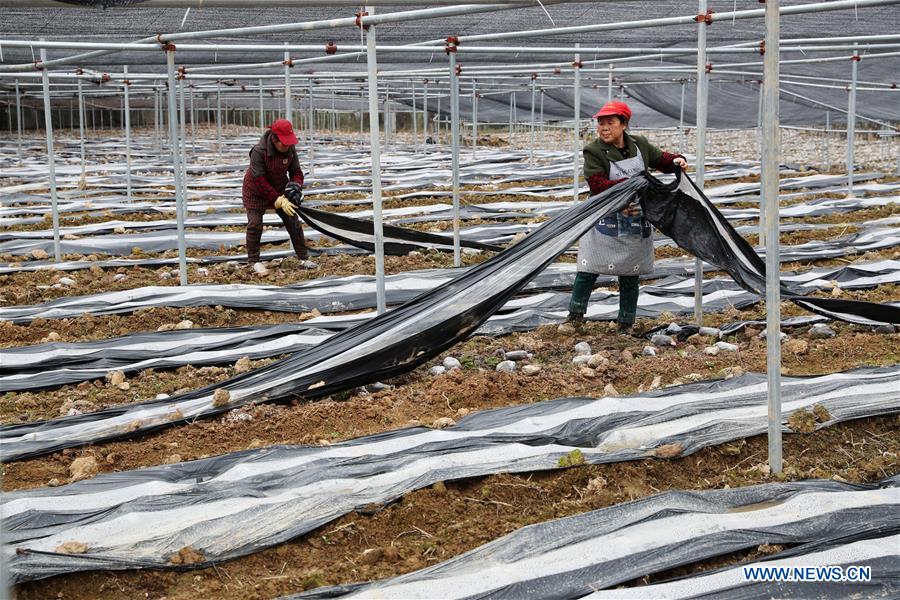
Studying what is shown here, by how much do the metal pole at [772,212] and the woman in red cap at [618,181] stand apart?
1.83m

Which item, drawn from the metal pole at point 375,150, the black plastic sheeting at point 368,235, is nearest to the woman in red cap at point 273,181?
the black plastic sheeting at point 368,235

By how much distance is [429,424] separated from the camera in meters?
4.35

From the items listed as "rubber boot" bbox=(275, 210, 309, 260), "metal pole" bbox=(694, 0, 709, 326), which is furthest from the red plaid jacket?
"metal pole" bbox=(694, 0, 709, 326)

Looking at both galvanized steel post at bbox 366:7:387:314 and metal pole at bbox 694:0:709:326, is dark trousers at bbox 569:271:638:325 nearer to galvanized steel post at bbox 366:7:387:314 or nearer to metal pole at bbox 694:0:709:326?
metal pole at bbox 694:0:709:326

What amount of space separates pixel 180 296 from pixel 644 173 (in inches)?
137

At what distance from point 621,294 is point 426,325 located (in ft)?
5.32

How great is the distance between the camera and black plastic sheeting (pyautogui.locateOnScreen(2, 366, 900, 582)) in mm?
3219

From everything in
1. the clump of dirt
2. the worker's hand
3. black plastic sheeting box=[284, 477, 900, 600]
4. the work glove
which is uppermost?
the work glove

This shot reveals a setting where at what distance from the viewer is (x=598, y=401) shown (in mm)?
4320

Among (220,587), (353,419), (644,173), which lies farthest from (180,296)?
(220,587)

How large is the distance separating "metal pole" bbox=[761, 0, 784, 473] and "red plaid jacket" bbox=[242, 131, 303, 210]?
16.2 ft

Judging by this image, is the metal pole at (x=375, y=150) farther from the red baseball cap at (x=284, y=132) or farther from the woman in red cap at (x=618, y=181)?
the red baseball cap at (x=284, y=132)

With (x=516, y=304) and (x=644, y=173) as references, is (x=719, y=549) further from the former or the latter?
(x=516, y=304)

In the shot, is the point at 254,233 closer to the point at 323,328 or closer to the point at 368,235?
the point at 368,235
